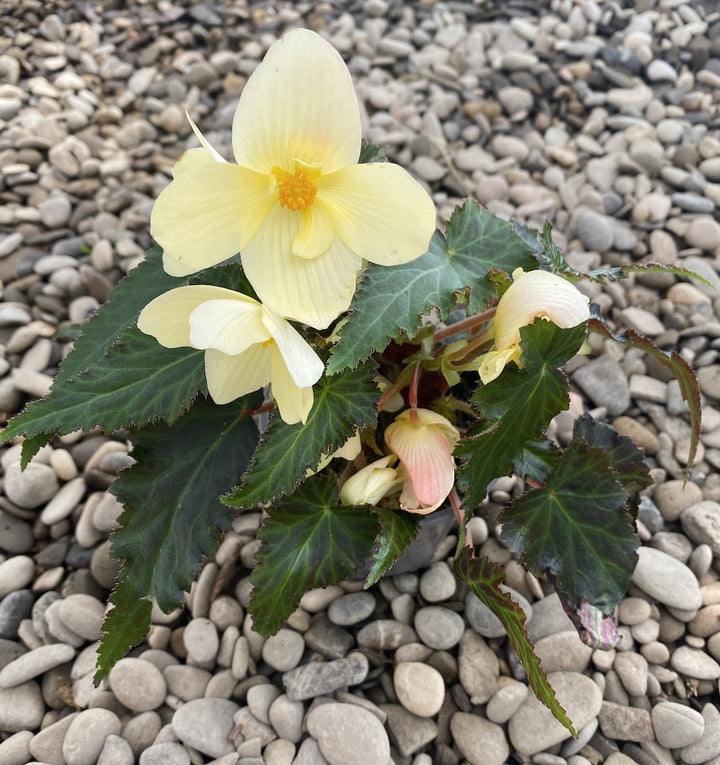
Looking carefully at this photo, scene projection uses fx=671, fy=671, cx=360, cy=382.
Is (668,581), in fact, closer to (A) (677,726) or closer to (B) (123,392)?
(A) (677,726)

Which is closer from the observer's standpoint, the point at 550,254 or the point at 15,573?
the point at 550,254

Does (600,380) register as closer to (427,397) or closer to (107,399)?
(427,397)

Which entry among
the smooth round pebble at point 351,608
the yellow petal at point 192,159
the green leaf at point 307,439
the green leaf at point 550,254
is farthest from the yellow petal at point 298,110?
the smooth round pebble at point 351,608

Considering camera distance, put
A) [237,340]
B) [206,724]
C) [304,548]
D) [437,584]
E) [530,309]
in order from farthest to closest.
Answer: [437,584] → [206,724] → [304,548] → [530,309] → [237,340]

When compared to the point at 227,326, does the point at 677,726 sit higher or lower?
lower

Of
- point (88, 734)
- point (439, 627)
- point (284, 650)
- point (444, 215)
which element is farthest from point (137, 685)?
point (444, 215)

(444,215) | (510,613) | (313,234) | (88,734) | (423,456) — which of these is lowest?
(88,734)

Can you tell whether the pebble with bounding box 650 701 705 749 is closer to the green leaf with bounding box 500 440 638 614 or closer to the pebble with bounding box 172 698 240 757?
the green leaf with bounding box 500 440 638 614
